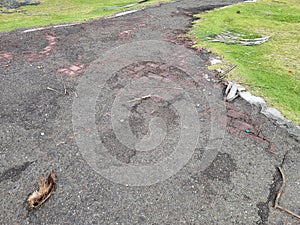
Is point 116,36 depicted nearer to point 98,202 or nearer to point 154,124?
point 154,124

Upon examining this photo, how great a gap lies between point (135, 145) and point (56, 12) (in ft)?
34.3

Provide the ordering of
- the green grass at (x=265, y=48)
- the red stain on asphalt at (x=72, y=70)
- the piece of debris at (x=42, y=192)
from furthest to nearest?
the red stain on asphalt at (x=72, y=70) → the green grass at (x=265, y=48) → the piece of debris at (x=42, y=192)

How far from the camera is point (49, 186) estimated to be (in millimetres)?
3453

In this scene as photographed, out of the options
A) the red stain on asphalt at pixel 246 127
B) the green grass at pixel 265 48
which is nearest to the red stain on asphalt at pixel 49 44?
the green grass at pixel 265 48

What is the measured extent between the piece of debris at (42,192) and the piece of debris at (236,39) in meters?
7.00

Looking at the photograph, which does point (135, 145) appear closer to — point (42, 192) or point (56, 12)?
point (42, 192)

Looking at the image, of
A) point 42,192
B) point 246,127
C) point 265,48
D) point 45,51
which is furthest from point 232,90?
point 45,51

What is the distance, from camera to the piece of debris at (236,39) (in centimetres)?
838

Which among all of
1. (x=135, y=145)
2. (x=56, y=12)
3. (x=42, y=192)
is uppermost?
(x=42, y=192)

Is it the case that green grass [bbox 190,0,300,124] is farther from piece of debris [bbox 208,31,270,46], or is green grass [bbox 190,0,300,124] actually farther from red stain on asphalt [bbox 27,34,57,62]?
red stain on asphalt [bbox 27,34,57,62]

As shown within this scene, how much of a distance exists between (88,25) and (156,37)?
9.56ft

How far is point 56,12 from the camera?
39.8ft

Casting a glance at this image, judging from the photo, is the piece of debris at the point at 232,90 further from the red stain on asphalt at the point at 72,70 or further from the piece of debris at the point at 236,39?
the red stain on asphalt at the point at 72,70

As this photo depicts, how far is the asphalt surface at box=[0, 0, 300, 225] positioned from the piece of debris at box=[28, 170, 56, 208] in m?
0.09
